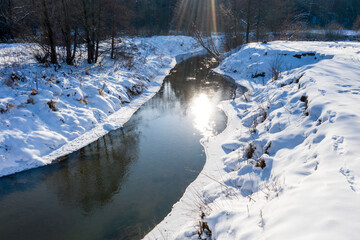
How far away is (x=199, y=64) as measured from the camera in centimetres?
2647

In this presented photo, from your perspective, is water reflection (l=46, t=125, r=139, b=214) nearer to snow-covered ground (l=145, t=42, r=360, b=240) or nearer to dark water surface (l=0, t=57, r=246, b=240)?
dark water surface (l=0, t=57, r=246, b=240)

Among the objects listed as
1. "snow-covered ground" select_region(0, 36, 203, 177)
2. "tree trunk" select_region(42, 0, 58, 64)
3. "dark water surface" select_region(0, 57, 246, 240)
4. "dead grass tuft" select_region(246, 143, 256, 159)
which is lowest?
"dark water surface" select_region(0, 57, 246, 240)

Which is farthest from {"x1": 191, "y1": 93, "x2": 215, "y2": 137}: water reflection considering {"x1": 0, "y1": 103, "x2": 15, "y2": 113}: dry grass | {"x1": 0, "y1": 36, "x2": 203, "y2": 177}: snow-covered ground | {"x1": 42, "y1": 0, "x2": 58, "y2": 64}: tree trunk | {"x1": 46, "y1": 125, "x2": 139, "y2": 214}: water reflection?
{"x1": 42, "y1": 0, "x2": 58, "y2": 64}: tree trunk

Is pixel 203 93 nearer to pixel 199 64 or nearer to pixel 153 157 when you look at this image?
pixel 153 157

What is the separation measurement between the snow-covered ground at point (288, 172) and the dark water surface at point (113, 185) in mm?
618

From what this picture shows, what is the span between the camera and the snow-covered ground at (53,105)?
25.8ft

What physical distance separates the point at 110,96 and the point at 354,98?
10.9 metres

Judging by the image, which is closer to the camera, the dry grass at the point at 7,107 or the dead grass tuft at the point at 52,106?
the dry grass at the point at 7,107

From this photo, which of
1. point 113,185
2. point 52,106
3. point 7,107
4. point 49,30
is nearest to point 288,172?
point 113,185

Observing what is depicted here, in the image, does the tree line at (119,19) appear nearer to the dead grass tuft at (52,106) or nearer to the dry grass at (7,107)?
the dead grass tuft at (52,106)

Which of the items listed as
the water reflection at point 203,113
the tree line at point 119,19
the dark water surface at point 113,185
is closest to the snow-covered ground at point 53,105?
the dark water surface at point 113,185

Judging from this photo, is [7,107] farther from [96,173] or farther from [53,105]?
[96,173]

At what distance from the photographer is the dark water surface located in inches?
204

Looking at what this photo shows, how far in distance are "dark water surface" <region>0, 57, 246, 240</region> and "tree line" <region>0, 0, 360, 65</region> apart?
8436 millimetres
